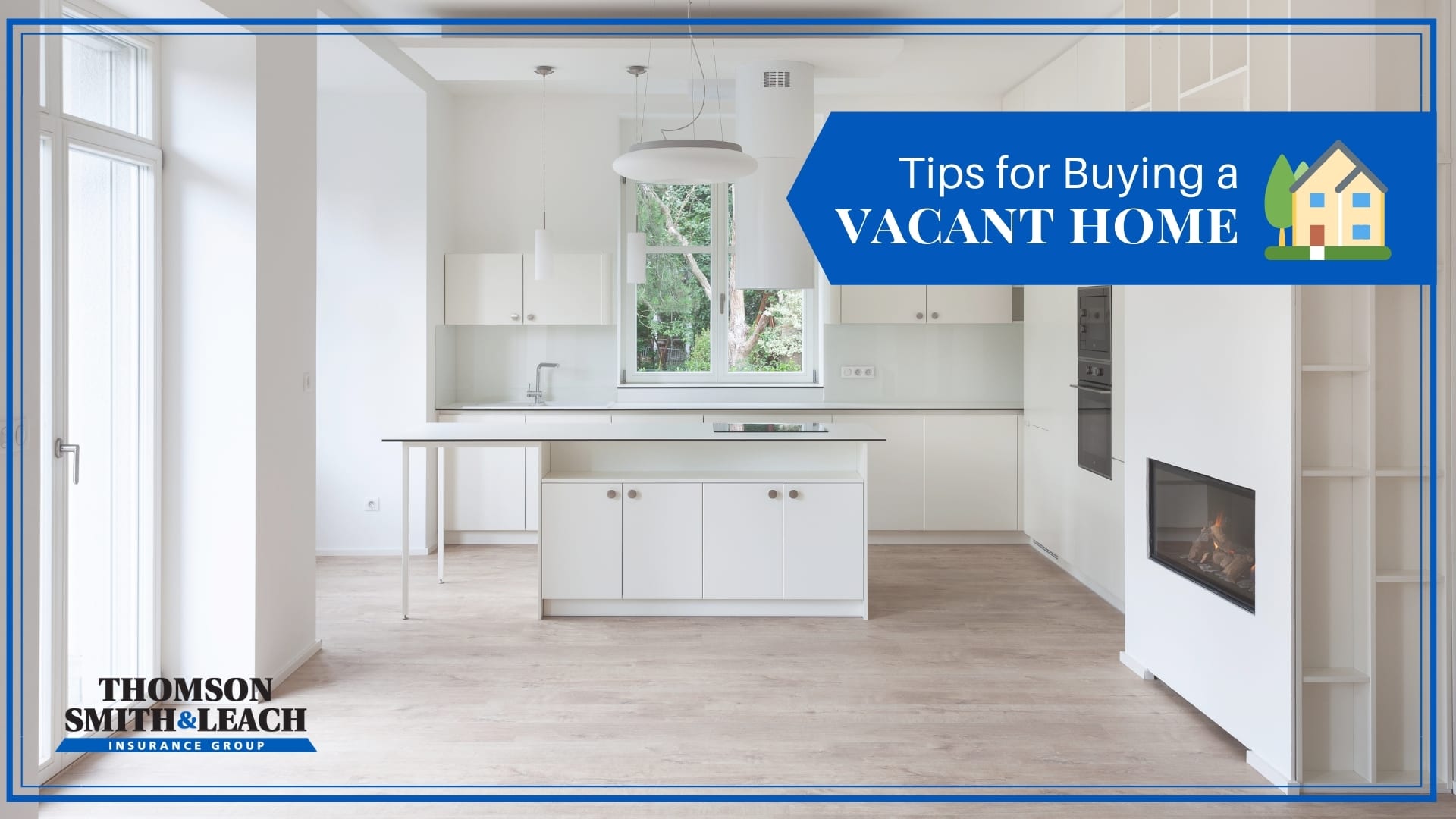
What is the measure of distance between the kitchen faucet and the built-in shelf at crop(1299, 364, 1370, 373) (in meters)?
4.32

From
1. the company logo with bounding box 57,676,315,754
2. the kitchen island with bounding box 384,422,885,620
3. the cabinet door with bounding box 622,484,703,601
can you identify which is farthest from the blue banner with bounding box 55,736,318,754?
the cabinet door with bounding box 622,484,703,601

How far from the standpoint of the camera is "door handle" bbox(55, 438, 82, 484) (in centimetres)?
277

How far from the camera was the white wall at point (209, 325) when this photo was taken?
10.6 feet

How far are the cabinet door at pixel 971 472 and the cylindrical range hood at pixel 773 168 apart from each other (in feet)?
5.10

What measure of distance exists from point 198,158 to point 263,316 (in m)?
0.55

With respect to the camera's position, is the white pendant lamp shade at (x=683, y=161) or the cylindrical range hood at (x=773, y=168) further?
the cylindrical range hood at (x=773, y=168)

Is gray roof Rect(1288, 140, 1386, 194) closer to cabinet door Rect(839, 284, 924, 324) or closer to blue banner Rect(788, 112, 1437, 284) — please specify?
blue banner Rect(788, 112, 1437, 284)

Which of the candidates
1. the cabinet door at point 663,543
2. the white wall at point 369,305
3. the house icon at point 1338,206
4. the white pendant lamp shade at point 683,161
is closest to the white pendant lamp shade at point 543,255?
the white wall at point 369,305

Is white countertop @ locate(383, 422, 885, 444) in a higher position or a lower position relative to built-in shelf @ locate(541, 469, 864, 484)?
higher

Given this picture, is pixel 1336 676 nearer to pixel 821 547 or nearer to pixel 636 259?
pixel 821 547

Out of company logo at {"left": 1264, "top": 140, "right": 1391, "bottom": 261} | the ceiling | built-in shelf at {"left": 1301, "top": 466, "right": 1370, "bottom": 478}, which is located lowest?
built-in shelf at {"left": 1301, "top": 466, "right": 1370, "bottom": 478}

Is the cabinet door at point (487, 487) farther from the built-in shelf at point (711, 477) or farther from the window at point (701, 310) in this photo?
the built-in shelf at point (711, 477)

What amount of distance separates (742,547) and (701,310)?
2.43 meters

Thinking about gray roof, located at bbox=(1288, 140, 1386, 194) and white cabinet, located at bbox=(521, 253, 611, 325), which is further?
white cabinet, located at bbox=(521, 253, 611, 325)
